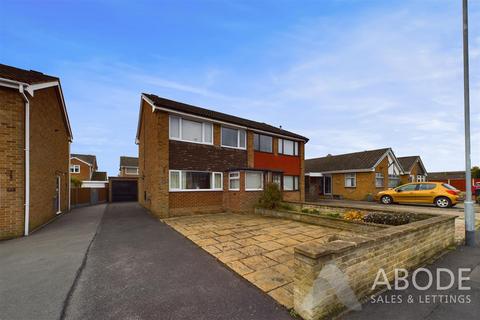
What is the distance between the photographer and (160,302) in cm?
308

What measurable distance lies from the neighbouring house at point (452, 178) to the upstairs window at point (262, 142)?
34.1 m

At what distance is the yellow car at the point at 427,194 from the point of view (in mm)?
13992

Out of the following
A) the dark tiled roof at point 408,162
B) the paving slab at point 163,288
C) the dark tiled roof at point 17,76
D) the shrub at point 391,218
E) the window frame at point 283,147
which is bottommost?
the paving slab at point 163,288

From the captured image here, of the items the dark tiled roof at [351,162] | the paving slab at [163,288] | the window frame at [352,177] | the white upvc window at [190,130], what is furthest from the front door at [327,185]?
the paving slab at [163,288]

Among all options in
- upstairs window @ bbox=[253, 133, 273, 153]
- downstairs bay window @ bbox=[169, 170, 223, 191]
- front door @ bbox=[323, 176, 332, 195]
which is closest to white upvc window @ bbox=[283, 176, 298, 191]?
upstairs window @ bbox=[253, 133, 273, 153]

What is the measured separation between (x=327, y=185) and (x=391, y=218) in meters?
18.8

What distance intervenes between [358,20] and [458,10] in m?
2.87

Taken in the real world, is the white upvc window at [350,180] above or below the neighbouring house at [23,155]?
below

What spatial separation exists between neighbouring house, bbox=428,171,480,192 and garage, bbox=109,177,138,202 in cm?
4446

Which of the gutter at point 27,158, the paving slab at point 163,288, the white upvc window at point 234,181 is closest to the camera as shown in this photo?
the paving slab at point 163,288

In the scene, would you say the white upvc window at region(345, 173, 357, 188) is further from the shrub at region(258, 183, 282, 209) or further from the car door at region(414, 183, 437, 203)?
the shrub at region(258, 183, 282, 209)

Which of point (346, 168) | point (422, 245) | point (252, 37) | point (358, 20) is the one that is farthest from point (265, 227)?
point (346, 168)

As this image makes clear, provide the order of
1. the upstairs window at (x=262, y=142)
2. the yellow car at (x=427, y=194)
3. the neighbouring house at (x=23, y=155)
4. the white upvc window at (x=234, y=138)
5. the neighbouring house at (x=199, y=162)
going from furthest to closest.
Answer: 1. the upstairs window at (x=262, y=142)
2. the yellow car at (x=427, y=194)
3. the white upvc window at (x=234, y=138)
4. the neighbouring house at (x=199, y=162)
5. the neighbouring house at (x=23, y=155)

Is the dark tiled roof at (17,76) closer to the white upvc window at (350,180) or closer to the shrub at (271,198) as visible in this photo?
the shrub at (271,198)
